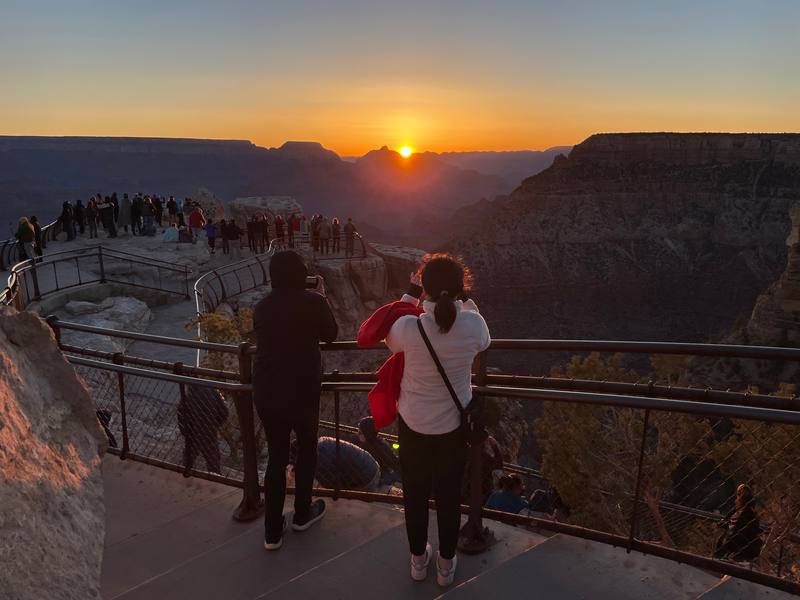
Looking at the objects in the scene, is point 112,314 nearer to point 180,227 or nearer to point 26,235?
point 26,235

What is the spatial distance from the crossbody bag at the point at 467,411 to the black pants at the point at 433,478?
0.15ft

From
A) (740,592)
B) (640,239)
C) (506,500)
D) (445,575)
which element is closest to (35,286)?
(506,500)

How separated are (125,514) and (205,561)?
3.37 feet

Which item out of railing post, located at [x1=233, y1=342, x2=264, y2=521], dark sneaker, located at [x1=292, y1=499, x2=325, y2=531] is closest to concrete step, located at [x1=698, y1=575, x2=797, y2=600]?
dark sneaker, located at [x1=292, y1=499, x2=325, y2=531]

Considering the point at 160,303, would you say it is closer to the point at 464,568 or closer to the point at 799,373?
the point at 464,568

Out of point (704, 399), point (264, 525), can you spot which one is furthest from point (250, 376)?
point (704, 399)

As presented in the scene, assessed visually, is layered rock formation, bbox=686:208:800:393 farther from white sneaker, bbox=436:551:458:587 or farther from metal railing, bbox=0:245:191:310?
white sneaker, bbox=436:551:458:587

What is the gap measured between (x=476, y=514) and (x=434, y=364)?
108 centimetres

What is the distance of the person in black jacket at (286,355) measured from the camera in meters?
3.25

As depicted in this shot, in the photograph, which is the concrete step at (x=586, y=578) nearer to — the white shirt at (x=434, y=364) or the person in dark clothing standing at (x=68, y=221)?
the white shirt at (x=434, y=364)

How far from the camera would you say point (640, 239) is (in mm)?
82125

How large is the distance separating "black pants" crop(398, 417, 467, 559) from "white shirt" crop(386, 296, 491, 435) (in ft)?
0.25

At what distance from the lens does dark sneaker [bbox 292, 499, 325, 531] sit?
3.60 metres

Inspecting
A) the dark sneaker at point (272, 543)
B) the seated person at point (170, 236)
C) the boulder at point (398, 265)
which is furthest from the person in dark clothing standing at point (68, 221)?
the dark sneaker at point (272, 543)
